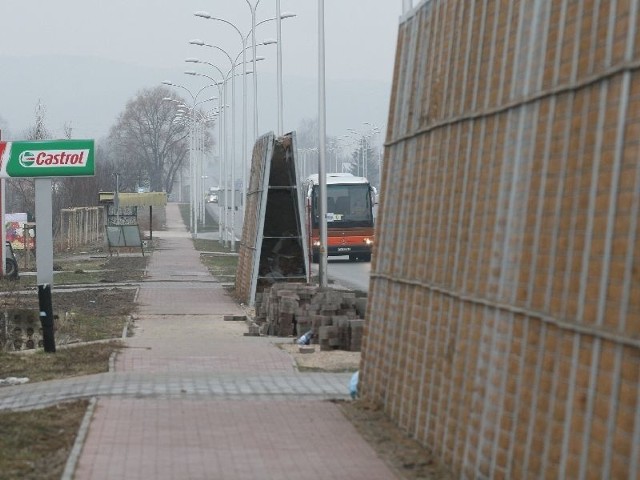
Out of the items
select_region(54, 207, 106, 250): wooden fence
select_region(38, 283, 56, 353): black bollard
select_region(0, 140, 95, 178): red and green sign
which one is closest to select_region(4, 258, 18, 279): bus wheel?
select_region(0, 140, 95, 178): red and green sign

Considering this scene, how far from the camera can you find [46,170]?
1783 cm

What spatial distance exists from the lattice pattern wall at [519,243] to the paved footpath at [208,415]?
66 centimetres

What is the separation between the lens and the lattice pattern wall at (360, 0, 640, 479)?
20.1ft

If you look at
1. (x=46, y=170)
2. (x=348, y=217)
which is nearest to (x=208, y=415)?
(x=46, y=170)

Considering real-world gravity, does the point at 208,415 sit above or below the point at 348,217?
above

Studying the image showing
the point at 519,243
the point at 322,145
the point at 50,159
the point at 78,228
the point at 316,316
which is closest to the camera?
the point at 519,243

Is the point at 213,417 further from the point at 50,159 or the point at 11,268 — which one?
the point at 11,268

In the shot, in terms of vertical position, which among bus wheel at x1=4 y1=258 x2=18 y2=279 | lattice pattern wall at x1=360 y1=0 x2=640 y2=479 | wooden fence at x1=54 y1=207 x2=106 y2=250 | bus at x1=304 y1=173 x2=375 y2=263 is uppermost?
lattice pattern wall at x1=360 y1=0 x2=640 y2=479

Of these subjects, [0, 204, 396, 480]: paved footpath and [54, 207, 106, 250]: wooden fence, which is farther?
[54, 207, 106, 250]: wooden fence

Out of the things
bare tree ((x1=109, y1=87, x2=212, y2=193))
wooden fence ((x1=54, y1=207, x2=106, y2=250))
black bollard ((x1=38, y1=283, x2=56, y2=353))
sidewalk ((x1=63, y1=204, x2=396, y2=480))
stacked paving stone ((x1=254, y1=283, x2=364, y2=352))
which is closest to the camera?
sidewalk ((x1=63, y1=204, x2=396, y2=480))

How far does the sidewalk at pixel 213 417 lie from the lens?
8.62 meters

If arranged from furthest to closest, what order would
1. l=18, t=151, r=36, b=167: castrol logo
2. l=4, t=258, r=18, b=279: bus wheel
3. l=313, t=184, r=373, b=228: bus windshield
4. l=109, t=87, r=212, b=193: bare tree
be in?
l=109, t=87, r=212, b=193: bare tree < l=313, t=184, r=373, b=228: bus windshield < l=4, t=258, r=18, b=279: bus wheel < l=18, t=151, r=36, b=167: castrol logo

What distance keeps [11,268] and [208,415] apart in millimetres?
26175

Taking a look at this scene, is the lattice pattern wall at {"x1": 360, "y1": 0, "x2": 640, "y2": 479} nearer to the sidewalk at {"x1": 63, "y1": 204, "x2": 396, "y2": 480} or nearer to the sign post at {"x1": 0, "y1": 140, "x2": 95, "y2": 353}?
the sidewalk at {"x1": 63, "y1": 204, "x2": 396, "y2": 480}
